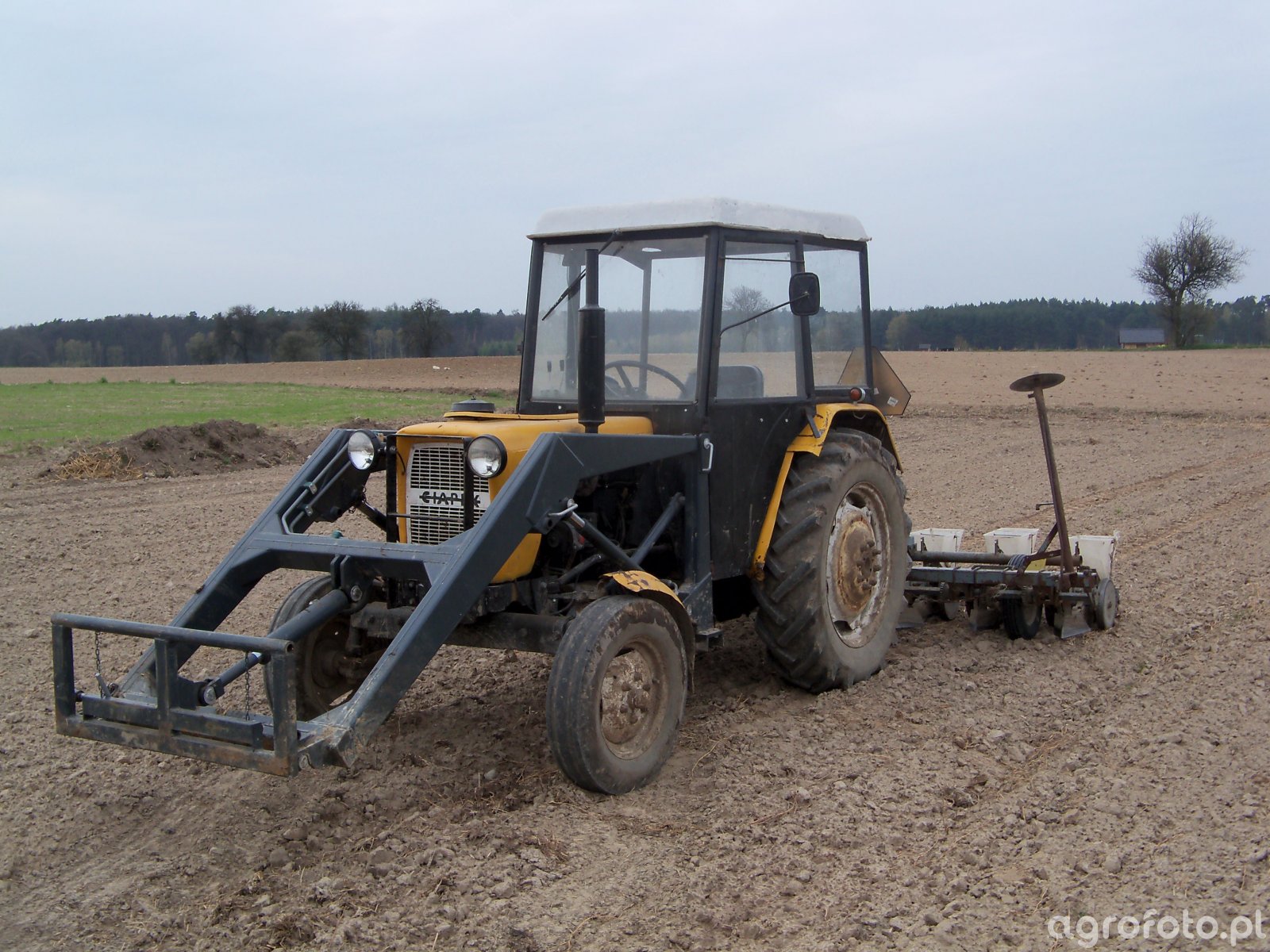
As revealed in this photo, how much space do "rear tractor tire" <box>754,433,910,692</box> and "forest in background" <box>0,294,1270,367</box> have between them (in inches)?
1786

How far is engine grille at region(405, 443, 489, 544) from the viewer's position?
4.77 meters

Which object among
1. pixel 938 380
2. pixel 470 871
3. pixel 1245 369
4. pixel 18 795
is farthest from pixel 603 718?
pixel 1245 369

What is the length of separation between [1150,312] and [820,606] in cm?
6387

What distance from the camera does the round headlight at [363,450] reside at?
4965 millimetres

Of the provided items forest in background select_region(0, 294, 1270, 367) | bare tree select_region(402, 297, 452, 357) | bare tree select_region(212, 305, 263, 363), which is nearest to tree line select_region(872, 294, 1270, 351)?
forest in background select_region(0, 294, 1270, 367)

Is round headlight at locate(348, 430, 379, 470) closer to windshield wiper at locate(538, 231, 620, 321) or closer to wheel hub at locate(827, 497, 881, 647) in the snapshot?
windshield wiper at locate(538, 231, 620, 321)

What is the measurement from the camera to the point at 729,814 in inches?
174

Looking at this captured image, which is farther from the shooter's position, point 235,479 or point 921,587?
point 235,479

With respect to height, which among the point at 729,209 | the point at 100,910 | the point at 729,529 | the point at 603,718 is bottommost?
the point at 100,910

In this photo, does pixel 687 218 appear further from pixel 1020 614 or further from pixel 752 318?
pixel 1020 614

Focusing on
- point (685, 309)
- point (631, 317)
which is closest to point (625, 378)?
point (631, 317)

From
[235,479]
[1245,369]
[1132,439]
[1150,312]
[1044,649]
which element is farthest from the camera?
[1150,312]

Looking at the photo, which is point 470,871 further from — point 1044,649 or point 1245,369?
point 1245,369

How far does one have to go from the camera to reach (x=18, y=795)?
466cm
